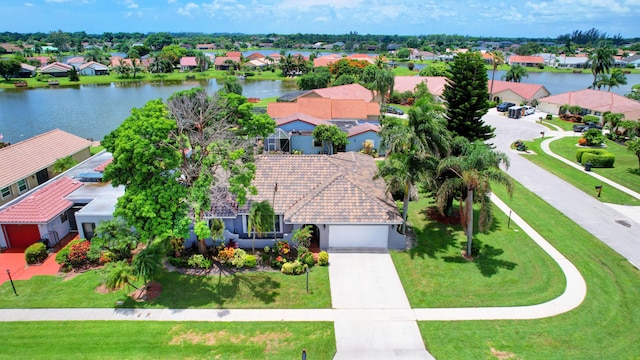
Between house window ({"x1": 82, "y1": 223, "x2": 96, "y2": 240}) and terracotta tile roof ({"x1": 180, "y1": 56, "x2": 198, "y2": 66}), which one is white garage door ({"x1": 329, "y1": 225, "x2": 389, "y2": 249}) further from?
terracotta tile roof ({"x1": 180, "y1": 56, "x2": 198, "y2": 66})

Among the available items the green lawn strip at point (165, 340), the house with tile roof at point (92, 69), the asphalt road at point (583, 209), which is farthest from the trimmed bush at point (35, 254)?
the house with tile roof at point (92, 69)

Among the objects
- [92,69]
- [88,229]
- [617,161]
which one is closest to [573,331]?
[88,229]

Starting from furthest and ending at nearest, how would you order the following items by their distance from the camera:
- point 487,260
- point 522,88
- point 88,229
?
point 522,88
point 88,229
point 487,260

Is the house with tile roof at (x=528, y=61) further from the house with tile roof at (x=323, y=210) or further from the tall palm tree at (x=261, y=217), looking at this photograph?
the tall palm tree at (x=261, y=217)

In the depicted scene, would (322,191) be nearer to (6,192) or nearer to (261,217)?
(261,217)

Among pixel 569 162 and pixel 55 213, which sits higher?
pixel 55 213

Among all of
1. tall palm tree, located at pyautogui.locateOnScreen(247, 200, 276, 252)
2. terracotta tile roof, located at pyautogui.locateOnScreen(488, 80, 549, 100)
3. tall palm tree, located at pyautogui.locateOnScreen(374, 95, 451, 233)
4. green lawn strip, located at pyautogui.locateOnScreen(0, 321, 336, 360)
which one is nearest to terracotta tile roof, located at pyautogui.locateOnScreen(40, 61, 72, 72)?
terracotta tile roof, located at pyautogui.locateOnScreen(488, 80, 549, 100)
